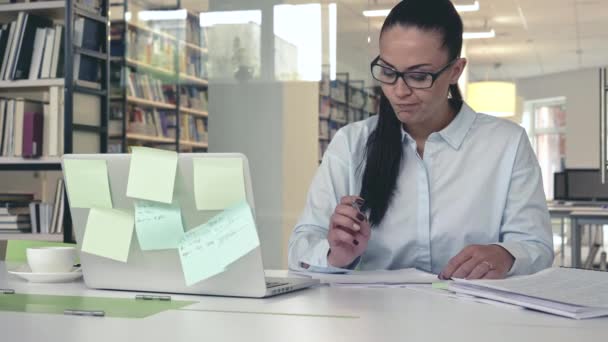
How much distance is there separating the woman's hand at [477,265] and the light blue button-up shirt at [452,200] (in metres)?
0.29

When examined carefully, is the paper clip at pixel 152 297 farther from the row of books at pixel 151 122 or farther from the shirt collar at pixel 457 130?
the row of books at pixel 151 122

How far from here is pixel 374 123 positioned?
198 cm

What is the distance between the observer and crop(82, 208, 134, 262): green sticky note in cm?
136

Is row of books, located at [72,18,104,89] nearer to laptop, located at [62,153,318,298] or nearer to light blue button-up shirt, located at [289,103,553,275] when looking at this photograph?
light blue button-up shirt, located at [289,103,553,275]

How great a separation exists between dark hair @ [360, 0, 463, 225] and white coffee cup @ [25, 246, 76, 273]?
65cm

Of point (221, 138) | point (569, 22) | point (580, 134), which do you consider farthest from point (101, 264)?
point (580, 134)

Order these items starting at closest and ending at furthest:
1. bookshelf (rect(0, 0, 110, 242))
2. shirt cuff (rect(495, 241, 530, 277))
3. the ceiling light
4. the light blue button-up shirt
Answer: shirt cuff (rect(495, 241, 530, 277)) < the light blue button-up shirt < bookshelf (rect(0, 0, 110, 242)) < the ceiling light

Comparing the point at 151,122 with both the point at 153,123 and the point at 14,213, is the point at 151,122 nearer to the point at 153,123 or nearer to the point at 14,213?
the point at 153,123

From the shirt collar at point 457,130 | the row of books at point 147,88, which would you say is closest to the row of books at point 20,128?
the row of books at point 147,88

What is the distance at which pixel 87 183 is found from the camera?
137 centimetres

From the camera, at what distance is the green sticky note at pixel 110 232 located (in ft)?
4.46

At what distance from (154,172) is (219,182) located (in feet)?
0.38

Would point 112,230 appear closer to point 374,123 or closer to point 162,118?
point 374,123

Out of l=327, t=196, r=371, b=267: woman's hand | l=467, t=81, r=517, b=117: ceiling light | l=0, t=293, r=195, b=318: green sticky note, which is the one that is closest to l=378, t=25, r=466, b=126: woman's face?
l=327, t=196, r=371, b=267: woman's hand
